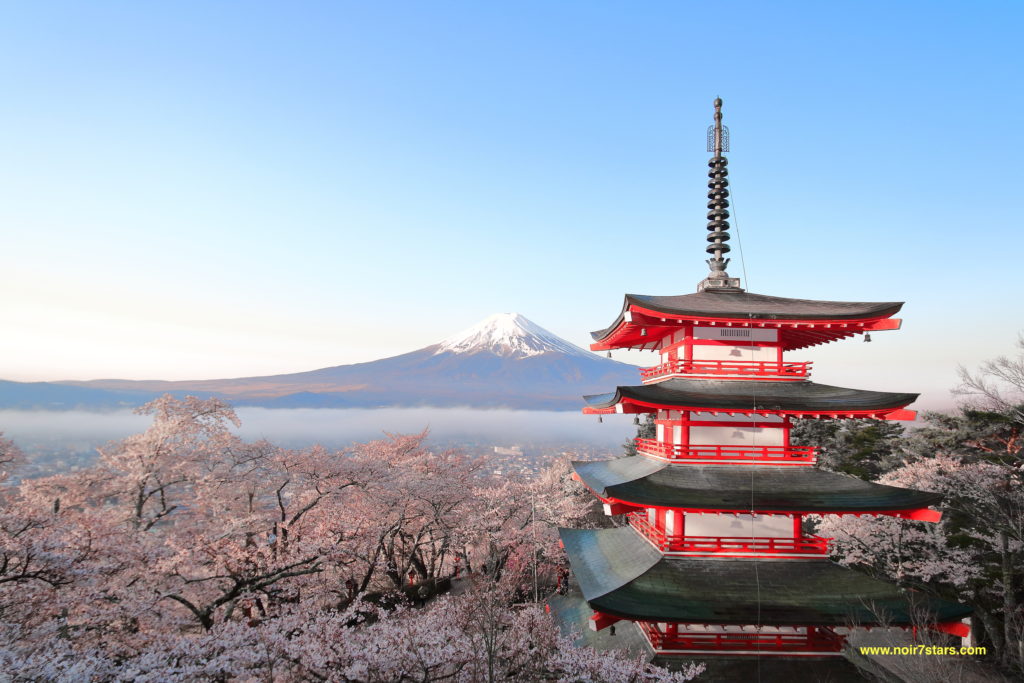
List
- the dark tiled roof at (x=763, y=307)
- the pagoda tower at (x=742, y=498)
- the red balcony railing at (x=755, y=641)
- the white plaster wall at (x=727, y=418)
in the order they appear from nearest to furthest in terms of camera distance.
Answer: the pagoda tower at (x=742, y=498)
the red balcony railing at (x=755, y=641)
the dark tiled roof at (x=763, y=307)
the white plaster wall at (x=727, y=418)

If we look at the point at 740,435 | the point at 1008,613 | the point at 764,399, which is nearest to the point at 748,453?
the point at 740,435

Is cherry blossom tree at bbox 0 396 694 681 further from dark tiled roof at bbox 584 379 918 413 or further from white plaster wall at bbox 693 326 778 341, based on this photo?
white plaster wall at bbox 693 326 778 341

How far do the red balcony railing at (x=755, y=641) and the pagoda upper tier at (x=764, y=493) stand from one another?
8.47 feet

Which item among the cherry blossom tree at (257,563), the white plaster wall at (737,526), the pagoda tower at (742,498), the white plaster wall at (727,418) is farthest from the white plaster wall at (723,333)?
the cherry blossom tree at (257,563)

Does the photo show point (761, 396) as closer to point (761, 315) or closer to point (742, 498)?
point (761, 315)

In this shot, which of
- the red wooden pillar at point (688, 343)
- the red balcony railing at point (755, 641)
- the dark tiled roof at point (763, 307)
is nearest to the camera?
the red balcony railing at point (755, 641)

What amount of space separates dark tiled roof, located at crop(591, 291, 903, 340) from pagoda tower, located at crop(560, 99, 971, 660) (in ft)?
0.13

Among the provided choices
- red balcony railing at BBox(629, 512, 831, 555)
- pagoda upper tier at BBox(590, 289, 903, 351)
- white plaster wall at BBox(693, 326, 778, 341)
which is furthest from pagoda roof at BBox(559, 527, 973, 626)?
pagoda upper tier at BBox(590, 289, 903, 351)

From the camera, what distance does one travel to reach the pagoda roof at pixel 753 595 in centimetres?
922

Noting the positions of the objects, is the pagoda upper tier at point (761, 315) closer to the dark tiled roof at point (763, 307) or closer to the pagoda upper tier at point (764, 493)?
the dark tiled roof at point (763, 307)

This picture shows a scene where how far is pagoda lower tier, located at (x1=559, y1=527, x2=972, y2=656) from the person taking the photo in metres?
9.22

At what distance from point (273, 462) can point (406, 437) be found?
15009mm

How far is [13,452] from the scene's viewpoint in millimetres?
21047

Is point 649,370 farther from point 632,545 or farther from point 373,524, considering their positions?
point 373,524
